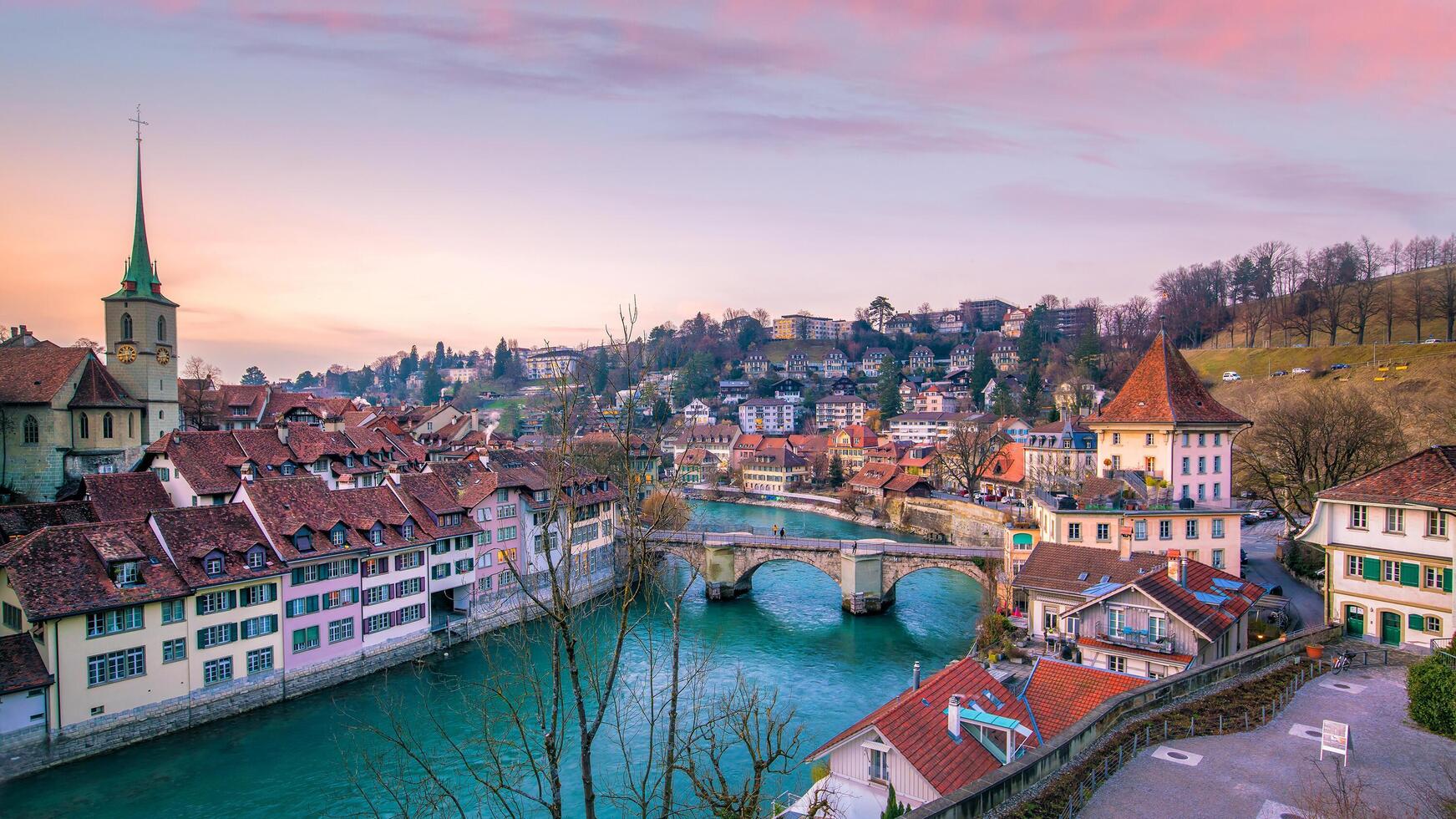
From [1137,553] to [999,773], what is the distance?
809 inches

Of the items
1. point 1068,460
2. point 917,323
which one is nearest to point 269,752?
point 1068,460

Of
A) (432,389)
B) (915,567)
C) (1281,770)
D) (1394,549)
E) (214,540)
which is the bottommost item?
(915,567)

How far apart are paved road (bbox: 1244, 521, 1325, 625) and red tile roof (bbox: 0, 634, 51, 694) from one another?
1320 inches

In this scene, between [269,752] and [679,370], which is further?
[679,370]

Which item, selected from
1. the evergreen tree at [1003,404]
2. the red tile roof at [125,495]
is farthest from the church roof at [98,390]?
the evergreen tree at [1003,404]

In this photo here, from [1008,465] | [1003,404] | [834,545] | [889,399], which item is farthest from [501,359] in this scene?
[834,545]

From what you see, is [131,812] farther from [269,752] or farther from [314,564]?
[314,564]

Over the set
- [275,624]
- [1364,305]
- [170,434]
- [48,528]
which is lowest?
[275,624]

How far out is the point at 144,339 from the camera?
3544cm

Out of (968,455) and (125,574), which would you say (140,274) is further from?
(968,455)

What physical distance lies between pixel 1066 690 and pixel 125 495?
28460mm

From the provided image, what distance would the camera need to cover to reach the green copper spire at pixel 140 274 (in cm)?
3516

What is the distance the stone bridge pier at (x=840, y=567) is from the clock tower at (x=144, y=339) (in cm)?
2303

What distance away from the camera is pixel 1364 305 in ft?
223
